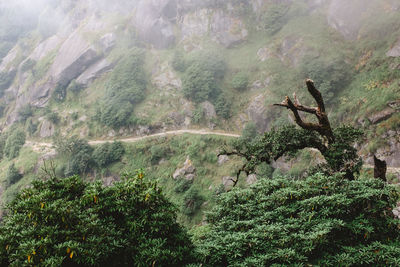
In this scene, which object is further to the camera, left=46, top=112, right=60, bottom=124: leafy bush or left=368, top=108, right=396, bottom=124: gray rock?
left=46, top=112, right=60, bottom=124: leafy bush

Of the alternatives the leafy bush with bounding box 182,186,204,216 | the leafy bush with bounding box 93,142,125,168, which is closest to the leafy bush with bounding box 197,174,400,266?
the leafy bush with bounding box 182,186,204,216

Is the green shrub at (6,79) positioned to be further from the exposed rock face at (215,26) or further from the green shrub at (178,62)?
the green shrub at (178,62)

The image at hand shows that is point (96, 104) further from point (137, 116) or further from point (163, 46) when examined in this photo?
point (163, 46)

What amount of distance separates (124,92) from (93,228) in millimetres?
40461

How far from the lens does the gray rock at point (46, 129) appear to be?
49.5m

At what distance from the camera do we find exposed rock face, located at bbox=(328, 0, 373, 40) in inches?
1241

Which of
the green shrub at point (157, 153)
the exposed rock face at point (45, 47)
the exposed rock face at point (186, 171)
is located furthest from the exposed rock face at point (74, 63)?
the exposed rock face at point (186, 171)

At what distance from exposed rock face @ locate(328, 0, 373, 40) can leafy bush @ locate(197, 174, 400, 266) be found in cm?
3319

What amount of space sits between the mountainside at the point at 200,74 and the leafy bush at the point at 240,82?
0.66 ft

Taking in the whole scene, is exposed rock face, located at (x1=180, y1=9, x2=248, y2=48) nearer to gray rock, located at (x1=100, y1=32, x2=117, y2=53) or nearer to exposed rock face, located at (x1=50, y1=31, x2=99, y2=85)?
gray rock, located at (x1=100, y1=32, x2=117, y2=53)

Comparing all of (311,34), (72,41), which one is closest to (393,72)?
(311,34)

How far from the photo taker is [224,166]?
29141 mm

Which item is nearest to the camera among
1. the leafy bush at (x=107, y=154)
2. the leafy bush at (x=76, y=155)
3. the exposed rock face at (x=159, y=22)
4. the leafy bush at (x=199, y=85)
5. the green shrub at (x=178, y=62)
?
the leafy bush at (x=107, y=154)

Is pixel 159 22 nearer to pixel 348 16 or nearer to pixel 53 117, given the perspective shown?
pixel 53 117
